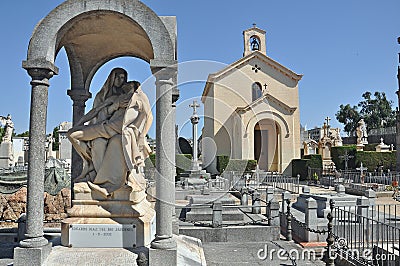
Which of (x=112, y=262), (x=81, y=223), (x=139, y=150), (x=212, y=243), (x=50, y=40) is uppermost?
(x=50, y=40)

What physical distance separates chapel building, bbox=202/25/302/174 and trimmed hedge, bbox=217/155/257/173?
680 mm

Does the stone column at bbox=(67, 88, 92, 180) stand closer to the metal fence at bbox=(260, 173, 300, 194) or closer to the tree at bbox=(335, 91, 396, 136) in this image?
the metal fence at bbox=(260, 173, 300, 194)

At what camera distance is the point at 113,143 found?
20.8ft

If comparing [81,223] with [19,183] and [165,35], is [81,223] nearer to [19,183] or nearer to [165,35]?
[165,35]

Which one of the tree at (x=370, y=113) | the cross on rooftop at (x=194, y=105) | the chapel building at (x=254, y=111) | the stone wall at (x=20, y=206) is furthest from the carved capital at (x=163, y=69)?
the tree at (x=370, y=113)

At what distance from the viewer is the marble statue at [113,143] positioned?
626cm

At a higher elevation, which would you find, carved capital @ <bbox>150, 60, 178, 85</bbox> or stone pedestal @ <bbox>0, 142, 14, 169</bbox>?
carved capital @ <bbox>150, 60, 178, 85</bbox>

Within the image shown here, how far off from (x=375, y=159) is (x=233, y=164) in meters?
14.0

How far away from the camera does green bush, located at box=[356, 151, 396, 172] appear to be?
33.8m

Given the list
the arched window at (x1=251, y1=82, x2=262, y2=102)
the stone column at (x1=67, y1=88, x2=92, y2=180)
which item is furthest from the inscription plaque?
the arched window at (x1=251, y1=82, x2=262, y2=102)

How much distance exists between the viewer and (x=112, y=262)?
17.2 feet

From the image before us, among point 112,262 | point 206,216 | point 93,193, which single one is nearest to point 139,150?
point 93,193

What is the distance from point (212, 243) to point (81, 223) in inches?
151

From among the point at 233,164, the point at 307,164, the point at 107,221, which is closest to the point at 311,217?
the point at 107,221
